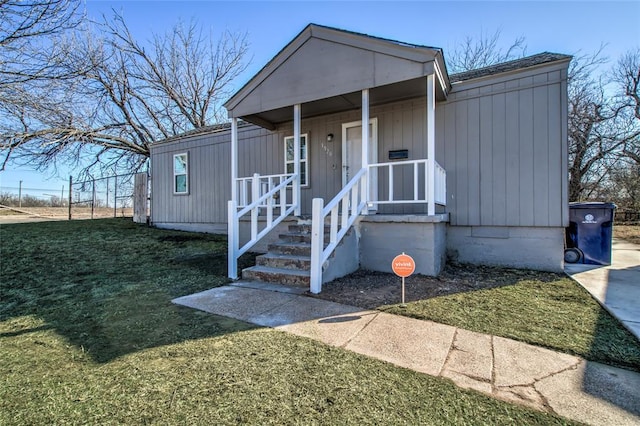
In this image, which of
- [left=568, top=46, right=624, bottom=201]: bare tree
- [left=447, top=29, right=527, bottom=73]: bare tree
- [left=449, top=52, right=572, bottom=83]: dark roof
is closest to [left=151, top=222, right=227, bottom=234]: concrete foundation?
[left=449, top=52, right=572, bottom=83]: dark roof

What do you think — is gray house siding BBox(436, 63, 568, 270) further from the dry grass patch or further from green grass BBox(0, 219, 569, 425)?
the dry grass patch

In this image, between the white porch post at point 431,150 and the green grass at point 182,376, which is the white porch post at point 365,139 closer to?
the white porch post at point 431,150

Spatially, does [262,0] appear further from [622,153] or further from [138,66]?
[622,153]

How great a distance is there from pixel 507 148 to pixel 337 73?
3.30m

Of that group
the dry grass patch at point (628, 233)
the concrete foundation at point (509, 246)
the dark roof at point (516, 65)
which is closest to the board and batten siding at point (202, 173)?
the dark roof at point (516, 65)

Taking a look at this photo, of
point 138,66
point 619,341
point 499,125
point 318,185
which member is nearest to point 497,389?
point 619,341

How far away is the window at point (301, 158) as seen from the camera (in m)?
7.40

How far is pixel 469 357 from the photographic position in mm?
2275

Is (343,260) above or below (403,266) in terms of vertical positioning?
below

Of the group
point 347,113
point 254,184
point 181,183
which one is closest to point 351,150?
point 347,113

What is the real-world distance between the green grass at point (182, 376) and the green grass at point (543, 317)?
115 centimetres

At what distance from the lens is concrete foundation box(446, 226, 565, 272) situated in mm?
5141

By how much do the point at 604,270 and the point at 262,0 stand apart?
9.57 meters

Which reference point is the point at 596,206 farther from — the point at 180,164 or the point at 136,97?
the point at 136,97
